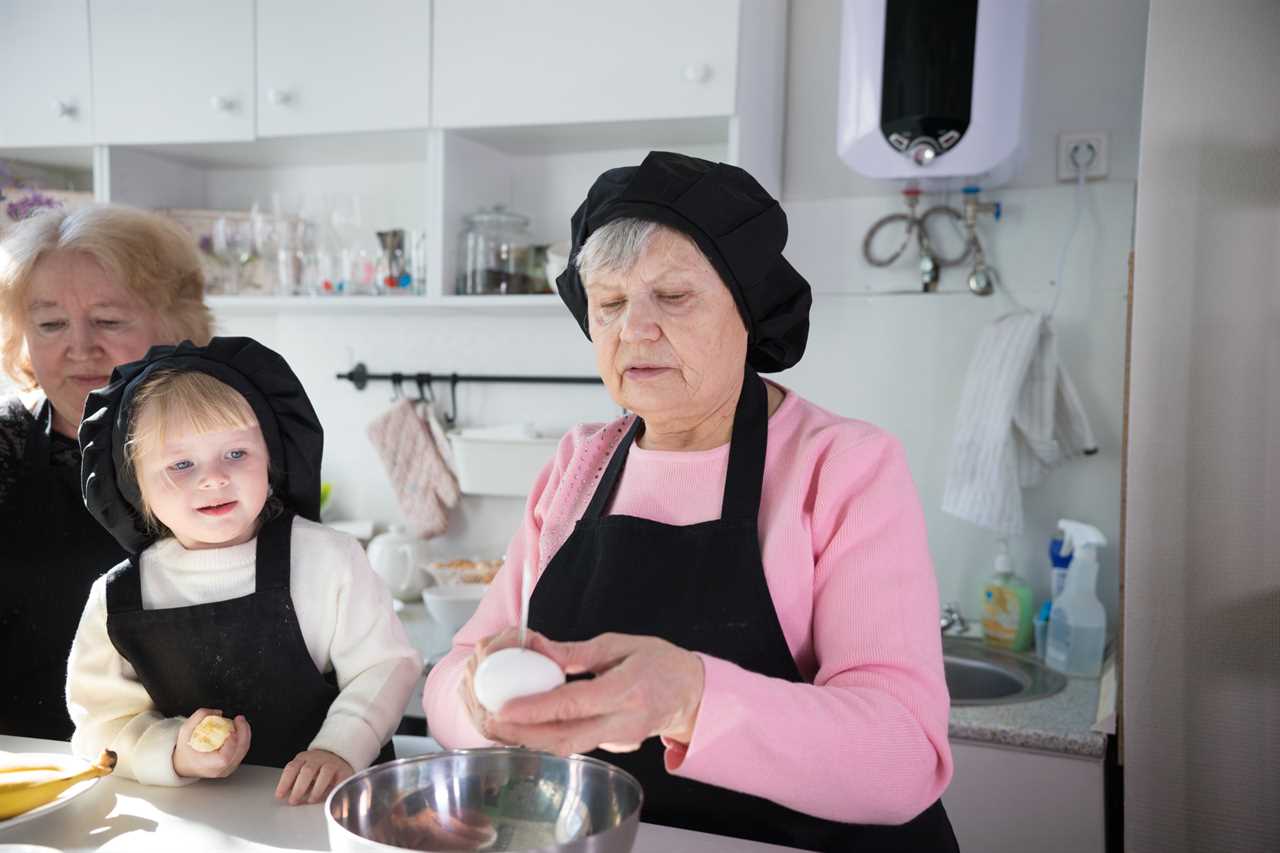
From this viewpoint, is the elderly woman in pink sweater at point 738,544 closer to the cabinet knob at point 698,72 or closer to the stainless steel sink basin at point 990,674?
the stainless steel sink basin at point 990,674

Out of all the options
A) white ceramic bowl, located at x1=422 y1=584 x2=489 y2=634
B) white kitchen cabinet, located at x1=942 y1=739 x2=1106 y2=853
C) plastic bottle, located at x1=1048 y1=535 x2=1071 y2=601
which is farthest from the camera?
white ceramic bowl, located at x1=422 y1=584 x2=489 y2=634

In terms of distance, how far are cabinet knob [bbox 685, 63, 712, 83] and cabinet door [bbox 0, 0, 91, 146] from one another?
1576mm

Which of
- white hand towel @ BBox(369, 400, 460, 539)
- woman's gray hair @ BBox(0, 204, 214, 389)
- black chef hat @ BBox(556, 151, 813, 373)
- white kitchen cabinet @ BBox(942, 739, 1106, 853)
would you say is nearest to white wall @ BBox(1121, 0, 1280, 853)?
white kitchen cabinet @ BBox(942, 739, 1106, 853)

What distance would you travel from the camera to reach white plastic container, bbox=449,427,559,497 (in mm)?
2525

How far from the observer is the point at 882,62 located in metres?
1.98

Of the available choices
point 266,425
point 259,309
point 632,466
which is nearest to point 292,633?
point 266,425

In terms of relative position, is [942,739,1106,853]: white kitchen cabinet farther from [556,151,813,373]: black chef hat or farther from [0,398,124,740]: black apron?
[0,398,124,740]: black apron

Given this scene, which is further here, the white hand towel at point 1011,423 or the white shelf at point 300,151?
the white shelf at point 300,151

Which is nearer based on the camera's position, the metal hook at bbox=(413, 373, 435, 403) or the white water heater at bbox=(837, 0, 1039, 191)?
the white water heater at bbox=(837, 0, 1039, 191)

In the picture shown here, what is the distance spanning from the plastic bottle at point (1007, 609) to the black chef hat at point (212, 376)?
1.47m

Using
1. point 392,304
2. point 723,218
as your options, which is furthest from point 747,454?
point 392,304

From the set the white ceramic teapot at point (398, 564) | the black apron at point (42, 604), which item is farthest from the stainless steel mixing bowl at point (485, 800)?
the white ceramic teapot at point (398, 564)

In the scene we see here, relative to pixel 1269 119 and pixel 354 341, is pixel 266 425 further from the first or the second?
pixel 354 341

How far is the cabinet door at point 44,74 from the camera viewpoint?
2.65 metres
